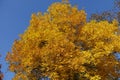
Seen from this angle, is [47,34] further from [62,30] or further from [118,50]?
[118,50]

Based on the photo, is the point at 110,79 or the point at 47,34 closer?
the point at 47,34

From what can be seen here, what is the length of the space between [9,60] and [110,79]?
11270 millimetres

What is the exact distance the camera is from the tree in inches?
1581

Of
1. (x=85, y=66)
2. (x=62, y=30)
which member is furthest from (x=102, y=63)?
(x=62, y=30)

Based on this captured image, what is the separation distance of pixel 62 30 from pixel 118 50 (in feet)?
20.8

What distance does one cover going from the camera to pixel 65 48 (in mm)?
40406

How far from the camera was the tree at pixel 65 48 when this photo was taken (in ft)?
132

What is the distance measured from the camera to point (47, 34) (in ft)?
134

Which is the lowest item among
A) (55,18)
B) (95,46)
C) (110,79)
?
(110,79)

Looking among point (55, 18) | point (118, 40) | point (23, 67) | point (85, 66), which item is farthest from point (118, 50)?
point (23, 67)

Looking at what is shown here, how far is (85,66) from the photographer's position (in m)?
41.9

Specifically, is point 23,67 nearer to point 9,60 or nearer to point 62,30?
point 9,60

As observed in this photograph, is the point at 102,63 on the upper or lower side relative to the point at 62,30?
lower

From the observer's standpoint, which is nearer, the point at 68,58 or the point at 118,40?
the point at 68,58
